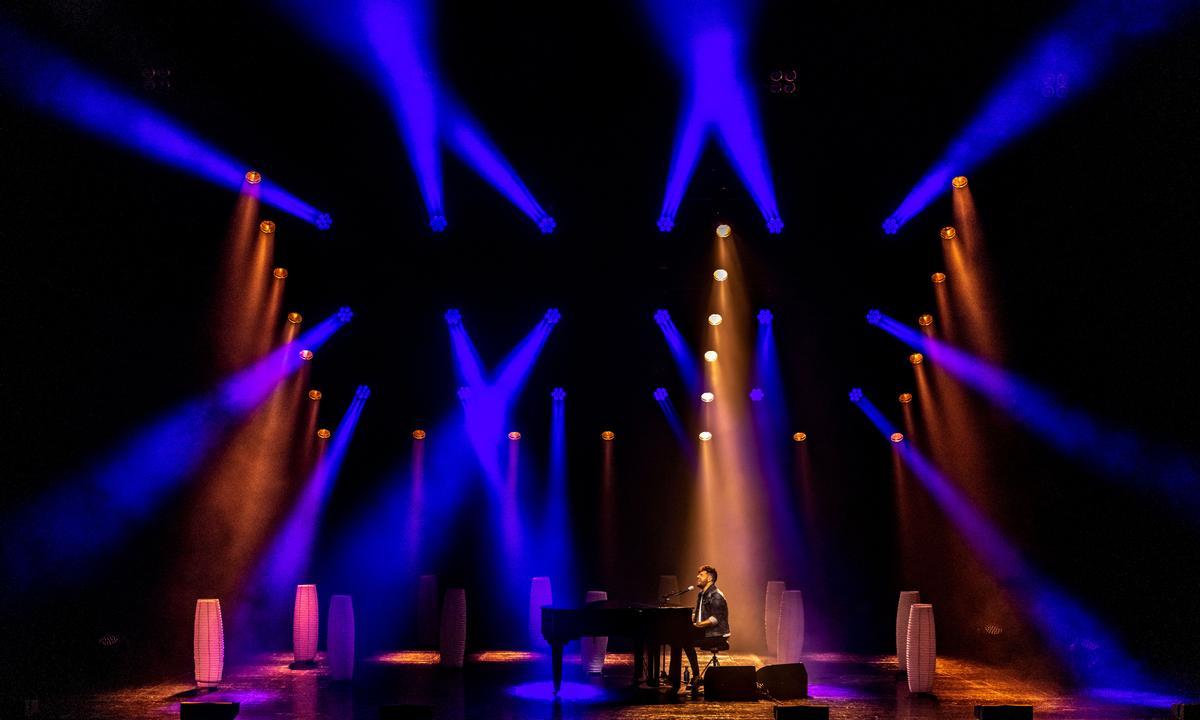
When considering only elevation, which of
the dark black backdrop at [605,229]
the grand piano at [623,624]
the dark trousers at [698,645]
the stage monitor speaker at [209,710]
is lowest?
the stage monitor speaker at [209,710]

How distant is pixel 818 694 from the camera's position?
8750 millimetres

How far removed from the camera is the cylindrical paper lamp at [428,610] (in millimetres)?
12016

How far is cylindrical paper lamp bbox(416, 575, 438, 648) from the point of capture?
473 inches

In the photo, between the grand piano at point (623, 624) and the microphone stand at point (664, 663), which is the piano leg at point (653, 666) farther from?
the grand piano at point (623, 624)

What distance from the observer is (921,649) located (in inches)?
344

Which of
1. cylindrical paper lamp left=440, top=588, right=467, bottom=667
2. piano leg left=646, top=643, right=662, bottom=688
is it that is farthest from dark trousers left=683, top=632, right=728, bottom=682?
cylindrical paper lamp left=440, top=588, right=467, bottom=667

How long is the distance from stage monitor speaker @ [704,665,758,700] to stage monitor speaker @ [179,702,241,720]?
140 inches

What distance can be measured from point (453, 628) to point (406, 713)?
3844 millimetres

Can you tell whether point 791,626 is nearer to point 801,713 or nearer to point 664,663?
point 664,663

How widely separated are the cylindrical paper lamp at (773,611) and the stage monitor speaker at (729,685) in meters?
2.83

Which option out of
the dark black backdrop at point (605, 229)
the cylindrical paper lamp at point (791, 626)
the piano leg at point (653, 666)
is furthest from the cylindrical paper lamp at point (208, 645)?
the cylindrical paper lamp at point (791, 626)

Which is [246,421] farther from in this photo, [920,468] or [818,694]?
[920,468]

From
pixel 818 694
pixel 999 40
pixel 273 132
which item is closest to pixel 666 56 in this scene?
pixel 999 40

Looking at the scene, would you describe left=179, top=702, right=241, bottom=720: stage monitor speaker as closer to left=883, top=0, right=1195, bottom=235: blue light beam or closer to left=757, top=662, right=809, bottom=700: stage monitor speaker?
left=757, top=662, right=809, bottom=700: stage monitor speaker
